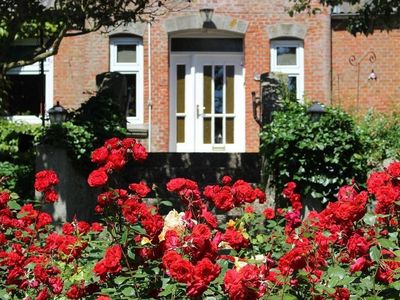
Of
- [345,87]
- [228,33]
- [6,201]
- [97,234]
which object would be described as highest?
[228,33]

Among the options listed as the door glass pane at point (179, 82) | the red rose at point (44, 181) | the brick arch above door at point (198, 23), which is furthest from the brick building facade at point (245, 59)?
the red rose at point (44, 181)

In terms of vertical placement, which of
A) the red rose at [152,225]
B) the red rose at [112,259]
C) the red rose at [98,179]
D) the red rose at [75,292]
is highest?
the red rose at [98,179]

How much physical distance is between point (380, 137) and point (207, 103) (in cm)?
458

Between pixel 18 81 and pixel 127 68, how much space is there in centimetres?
251

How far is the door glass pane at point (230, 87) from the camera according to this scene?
14875 millimetres

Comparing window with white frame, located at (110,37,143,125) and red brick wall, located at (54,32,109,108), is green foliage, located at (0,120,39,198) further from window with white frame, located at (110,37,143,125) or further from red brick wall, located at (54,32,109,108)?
window with white frame, located at (110,37,143,125)

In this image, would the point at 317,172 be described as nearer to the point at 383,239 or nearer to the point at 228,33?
the point at 383,239

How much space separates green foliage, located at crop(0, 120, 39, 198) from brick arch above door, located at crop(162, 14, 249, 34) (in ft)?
12.9

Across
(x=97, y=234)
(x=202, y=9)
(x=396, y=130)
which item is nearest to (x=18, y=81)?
(x=202, y=9)

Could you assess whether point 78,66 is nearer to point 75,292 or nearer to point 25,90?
point 25,90

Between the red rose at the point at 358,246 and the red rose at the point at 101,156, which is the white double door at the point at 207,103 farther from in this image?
the red rose at the point at 358,246

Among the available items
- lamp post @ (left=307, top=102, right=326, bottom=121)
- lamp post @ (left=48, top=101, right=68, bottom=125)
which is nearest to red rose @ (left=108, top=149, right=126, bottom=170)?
lamp post @ (left=307, top=102, right=326, bottom=121)

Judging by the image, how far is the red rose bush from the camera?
2600 mm

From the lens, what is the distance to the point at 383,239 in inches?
112
